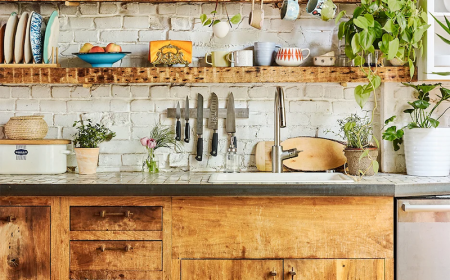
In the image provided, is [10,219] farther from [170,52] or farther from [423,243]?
[423,243]

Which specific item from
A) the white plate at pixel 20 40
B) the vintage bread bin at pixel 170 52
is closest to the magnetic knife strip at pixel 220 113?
the vintage bread bin at pixel 170 52

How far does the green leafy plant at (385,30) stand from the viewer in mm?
2057

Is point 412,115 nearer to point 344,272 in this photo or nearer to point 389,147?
point 389,147

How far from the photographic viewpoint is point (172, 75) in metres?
2.30

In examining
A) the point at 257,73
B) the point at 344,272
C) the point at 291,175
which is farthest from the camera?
the point at 291,175

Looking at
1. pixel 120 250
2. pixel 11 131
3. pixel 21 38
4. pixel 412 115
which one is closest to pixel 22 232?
pixel 120 250

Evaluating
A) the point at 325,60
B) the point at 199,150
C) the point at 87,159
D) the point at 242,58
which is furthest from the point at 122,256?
the point at 325,60

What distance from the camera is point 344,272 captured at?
1.92 metres

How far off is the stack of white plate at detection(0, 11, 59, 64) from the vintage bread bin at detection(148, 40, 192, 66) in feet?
1.74

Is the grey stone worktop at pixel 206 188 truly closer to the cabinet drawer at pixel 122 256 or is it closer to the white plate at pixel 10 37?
the cabinet drawer at pixel 122 256

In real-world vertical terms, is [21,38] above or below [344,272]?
above

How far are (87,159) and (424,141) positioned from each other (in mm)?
1687

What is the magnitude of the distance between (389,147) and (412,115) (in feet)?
0.70

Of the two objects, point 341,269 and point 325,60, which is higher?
point 325,60
